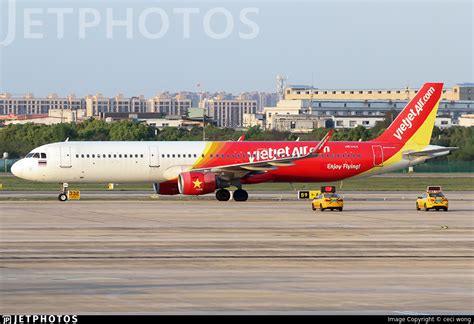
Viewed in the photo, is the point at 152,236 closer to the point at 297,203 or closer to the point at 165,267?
the point at 165,267

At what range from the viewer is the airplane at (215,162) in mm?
75188

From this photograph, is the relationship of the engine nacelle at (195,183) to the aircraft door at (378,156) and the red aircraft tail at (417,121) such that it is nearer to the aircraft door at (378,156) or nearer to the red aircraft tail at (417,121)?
the aircraft door at (378,156)

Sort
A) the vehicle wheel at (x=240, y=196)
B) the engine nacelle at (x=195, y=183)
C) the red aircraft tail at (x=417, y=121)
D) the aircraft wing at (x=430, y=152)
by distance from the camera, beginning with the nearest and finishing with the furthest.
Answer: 1. the engine nacelle at (x=195, y=183)
2. the vehicle wheel at (x=240, y=196)
3. the aircraft wing at (x=430, y=152)
4. the red aircraft tail at (x=417, y=121)

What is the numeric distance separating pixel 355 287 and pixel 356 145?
48827 millimetres

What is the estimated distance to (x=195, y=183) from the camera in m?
72.6

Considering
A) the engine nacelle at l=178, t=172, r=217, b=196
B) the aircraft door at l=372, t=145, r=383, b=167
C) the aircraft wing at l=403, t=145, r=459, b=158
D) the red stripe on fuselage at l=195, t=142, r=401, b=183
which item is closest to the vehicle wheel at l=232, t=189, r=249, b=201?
the red stripe on fuselage at l=195, t=142, r=401, b=183

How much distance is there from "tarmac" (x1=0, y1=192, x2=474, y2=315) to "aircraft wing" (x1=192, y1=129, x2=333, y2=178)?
30.6ft

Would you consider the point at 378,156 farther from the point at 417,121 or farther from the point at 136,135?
the point at 136,135

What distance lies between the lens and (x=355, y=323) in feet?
78.8

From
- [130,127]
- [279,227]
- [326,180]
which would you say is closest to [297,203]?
[326,180]

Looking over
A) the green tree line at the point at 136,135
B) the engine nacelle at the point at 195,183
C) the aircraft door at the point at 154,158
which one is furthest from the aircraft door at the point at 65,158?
the green tree line at the point at 136,135

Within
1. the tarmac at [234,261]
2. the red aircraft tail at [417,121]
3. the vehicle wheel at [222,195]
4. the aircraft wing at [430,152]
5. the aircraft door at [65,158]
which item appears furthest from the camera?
the red aircraft tail at [417,121]

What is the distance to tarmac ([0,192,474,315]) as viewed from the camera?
90.0 feet

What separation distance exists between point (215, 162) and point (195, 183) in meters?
4.33
